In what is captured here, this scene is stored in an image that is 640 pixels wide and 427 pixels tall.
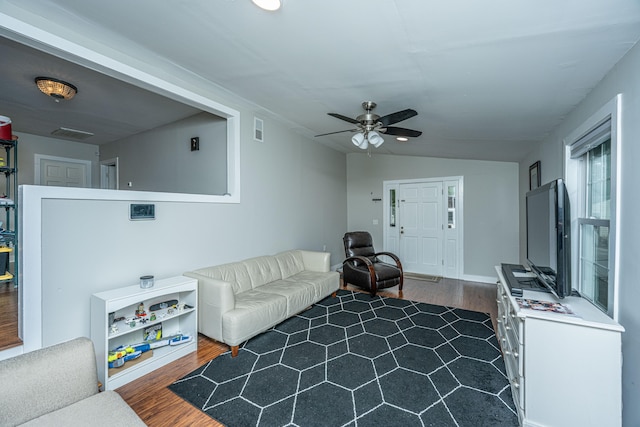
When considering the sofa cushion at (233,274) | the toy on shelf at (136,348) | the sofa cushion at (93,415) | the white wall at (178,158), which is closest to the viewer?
the sofa cushion at (93,415)

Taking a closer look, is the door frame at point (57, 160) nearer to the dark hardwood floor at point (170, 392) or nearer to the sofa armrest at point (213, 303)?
the sofa armrest at point (213, 303)

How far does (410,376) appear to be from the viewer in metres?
2.24

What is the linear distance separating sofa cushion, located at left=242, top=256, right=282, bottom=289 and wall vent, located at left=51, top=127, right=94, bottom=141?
13.2ft

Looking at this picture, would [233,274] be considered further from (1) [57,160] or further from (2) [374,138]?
(1) [57,160]

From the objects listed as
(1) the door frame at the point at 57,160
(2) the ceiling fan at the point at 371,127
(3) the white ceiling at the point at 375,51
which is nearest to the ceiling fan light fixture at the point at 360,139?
(2) the ceiling fan at the point at 371,127

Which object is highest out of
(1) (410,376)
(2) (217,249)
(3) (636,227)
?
(3) (636,227)

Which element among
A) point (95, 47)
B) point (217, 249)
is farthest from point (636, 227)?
point (95, 47)

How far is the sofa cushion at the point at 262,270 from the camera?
11.4 feet

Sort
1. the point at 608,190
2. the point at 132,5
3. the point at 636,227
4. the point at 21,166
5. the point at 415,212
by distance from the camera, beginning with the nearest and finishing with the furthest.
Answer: the point at 636,227
the point at 132,5
the point at 608,190
the point at 21,166
the point at 415,212

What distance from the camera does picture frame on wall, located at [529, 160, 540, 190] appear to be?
11.1 ft

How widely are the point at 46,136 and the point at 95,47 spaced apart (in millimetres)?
4428

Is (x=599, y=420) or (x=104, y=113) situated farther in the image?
(x=104, y=113)

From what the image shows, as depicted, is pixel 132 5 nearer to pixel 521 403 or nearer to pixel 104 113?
pixel 104 113

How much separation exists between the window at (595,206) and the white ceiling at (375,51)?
0.32 m
